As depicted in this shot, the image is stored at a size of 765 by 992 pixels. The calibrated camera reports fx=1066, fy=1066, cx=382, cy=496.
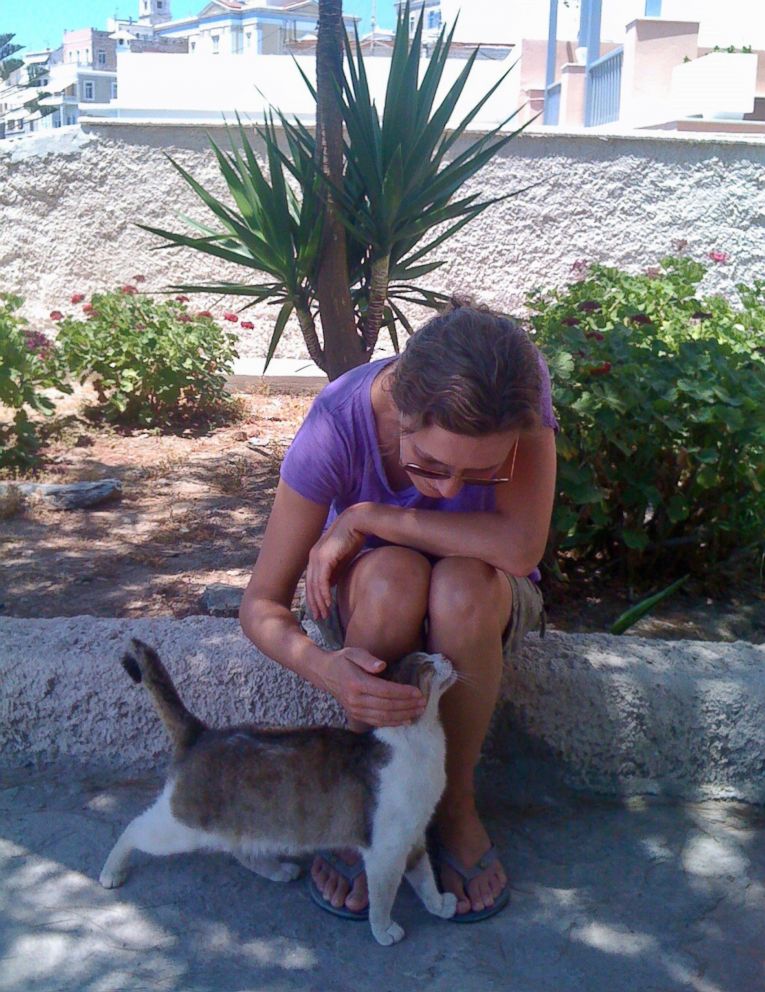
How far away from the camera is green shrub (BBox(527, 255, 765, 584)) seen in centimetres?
303

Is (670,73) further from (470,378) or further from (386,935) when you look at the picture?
(386,935)

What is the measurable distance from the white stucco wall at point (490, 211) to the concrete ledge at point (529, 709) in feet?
17.2

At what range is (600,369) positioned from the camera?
10.1ft

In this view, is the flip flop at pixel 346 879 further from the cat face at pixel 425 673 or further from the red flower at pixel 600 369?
the red flower at pixel 600 369

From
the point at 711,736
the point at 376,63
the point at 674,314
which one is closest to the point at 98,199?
the point at 674,314

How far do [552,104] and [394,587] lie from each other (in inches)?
646

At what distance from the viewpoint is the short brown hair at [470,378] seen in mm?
1815

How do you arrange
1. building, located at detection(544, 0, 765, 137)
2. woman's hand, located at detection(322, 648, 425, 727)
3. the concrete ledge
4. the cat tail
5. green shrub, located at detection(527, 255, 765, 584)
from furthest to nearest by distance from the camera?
building, located at detection(544, 0, 765, 137) → green shrub, located at detection(527, 255, 765, 584) → the concrete ledge → the cat tail → woman's hand, located at detection(322, 648, 425, 727)

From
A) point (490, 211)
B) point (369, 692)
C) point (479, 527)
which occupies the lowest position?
point (369, 692)

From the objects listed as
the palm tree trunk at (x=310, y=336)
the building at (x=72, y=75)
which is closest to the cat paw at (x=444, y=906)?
the palm tree trunk at (x=310, y=336)

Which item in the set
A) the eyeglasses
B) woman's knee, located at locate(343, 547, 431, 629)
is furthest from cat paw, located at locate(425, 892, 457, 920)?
the eyeglasses

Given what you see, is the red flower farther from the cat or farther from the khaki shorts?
the cat

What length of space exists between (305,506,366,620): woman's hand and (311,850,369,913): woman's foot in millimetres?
515

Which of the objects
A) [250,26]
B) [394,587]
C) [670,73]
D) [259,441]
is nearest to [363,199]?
[259,441]
